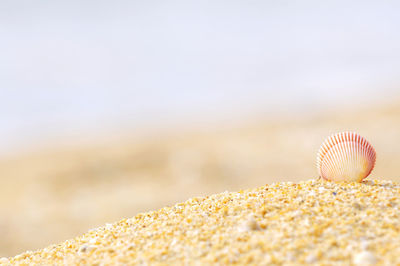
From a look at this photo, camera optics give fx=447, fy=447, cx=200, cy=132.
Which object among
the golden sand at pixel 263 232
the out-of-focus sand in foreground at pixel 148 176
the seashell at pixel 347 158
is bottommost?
the out-of-focus sand in foreground at pixel 148 176

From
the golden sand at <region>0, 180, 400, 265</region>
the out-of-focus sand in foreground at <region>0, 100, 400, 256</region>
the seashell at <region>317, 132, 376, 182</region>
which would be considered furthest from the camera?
the out-of-focus sand in foreground at <region>0, 100, 400, 256</region>

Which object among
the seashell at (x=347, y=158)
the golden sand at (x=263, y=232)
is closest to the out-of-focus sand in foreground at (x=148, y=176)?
the golden sand at (x=263, y=232)

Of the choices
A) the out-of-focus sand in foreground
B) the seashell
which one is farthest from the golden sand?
the out-of-focus sand in foreground

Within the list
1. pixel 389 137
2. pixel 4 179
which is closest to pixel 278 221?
pixel 389 137

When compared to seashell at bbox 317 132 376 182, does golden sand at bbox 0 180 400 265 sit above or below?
below

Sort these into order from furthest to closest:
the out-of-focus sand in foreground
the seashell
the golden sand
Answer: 1. the out-of-focus sand in foreground
2. the seashell
3. the golden sand

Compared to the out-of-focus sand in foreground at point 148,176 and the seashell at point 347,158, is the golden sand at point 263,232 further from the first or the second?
the out-of-focus sand in foreground at point 148,176

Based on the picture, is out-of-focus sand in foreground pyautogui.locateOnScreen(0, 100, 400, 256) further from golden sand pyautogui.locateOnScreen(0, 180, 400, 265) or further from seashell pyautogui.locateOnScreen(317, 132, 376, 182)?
seashell pyautogui.locateOnScreen(317, 132, 376, 182)

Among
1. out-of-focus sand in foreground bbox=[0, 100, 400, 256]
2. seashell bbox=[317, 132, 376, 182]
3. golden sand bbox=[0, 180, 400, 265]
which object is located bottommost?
out-of-focus sand in foreground bbox=[0, 100, 400, 256]
